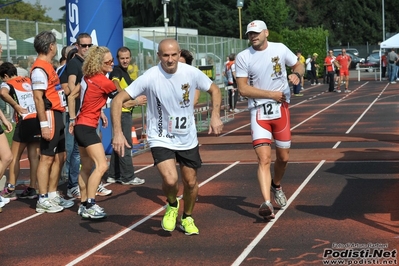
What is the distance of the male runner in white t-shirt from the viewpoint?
27.2 ft

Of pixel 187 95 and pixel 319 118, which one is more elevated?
pixel 187 95

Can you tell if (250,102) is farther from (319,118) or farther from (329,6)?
(329,6)

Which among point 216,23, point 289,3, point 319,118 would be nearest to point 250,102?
point 319,118

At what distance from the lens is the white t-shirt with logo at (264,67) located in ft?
30.3

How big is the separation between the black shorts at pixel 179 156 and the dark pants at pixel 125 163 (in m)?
3.85

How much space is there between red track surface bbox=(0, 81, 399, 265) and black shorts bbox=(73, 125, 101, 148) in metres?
0.91

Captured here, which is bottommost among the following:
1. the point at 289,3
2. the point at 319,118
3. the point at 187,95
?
the point at 319,118

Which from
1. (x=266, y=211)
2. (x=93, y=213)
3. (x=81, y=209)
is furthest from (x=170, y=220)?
(x=81, y=209)

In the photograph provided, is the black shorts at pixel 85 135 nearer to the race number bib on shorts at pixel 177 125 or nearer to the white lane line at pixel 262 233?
the race number bib on shorts at pixel 177 125

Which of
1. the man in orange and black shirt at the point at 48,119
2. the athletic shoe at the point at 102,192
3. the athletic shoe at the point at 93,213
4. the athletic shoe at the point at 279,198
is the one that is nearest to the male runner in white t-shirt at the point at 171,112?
the athletic shoe at the point at 93,213

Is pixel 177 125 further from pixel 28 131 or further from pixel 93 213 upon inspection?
pixel 28 131

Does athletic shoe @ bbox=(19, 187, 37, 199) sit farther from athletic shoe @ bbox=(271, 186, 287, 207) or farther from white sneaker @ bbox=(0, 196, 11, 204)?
athletic shoe @ bbox=(271, 186, 287, 207)

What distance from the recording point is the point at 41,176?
1030 cm

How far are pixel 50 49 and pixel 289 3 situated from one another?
79132mm
